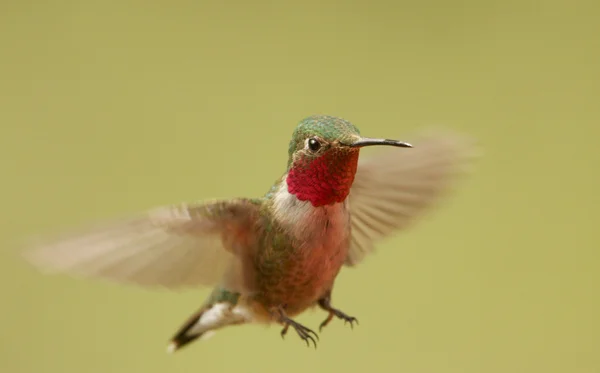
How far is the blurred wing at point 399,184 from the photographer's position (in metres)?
1.21

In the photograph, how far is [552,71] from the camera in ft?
8.43

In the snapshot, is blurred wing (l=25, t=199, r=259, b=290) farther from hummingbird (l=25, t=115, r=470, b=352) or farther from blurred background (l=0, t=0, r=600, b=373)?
blurred background (l=0, t=0, r=600, b=373)

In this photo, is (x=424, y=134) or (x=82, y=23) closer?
(x=424, y=134)

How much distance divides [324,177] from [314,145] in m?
0.05

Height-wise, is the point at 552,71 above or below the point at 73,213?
above

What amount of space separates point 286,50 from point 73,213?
35.3 inches

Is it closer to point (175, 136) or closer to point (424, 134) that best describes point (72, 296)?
point (175, 136)

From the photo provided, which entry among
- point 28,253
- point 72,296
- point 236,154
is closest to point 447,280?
point 236,154

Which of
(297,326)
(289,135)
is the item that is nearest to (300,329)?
(297,326)

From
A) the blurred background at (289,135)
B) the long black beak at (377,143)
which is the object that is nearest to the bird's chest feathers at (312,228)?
the long black beak at (377,143)

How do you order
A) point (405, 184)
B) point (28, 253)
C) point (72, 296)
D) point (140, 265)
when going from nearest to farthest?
point (28, 253), point (140, 265), point (405, 184), point (72, 296)

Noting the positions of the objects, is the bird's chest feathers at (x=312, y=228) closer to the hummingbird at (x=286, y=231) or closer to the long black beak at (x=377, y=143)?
the hummingbird at (x=286, y=231)

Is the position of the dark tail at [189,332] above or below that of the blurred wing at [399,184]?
below

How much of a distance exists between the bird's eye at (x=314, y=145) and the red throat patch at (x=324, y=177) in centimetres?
1
